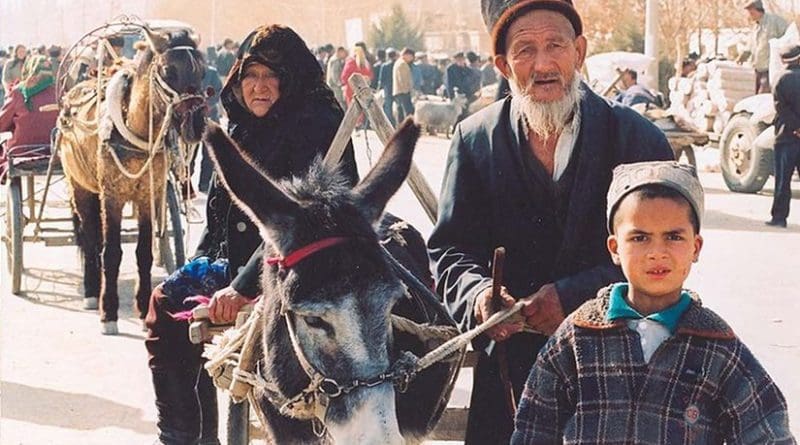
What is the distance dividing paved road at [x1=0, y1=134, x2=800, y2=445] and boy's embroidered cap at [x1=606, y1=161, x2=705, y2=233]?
2.06 meters

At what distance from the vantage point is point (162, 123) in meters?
9.21

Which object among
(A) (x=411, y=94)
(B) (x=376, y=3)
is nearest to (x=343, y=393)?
(A) (x=411, y=94)

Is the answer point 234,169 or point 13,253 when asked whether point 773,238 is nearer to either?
point 13,253

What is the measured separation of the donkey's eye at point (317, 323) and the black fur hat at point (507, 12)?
1.02 m

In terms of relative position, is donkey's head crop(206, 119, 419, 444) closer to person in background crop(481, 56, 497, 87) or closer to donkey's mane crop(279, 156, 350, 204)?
donkey's mane crop(279, 156, 350, 204)

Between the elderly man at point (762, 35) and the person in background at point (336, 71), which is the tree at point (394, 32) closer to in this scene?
the person in background at point (336, 71)

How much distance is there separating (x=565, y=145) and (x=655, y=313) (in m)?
0.91

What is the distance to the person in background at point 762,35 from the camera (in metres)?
20.9

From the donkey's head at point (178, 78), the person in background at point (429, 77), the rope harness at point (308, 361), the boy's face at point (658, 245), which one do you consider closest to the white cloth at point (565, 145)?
the rope harness at point (308, 361)

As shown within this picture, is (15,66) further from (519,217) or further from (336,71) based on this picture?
(519,217)

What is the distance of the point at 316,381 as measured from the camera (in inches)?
130

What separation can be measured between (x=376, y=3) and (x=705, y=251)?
6253 cm

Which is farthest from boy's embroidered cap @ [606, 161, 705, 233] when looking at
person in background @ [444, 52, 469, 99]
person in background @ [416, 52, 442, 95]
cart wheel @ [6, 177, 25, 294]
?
person in background @ [416, 52, 442, 95]

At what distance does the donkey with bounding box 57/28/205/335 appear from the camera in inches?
360
